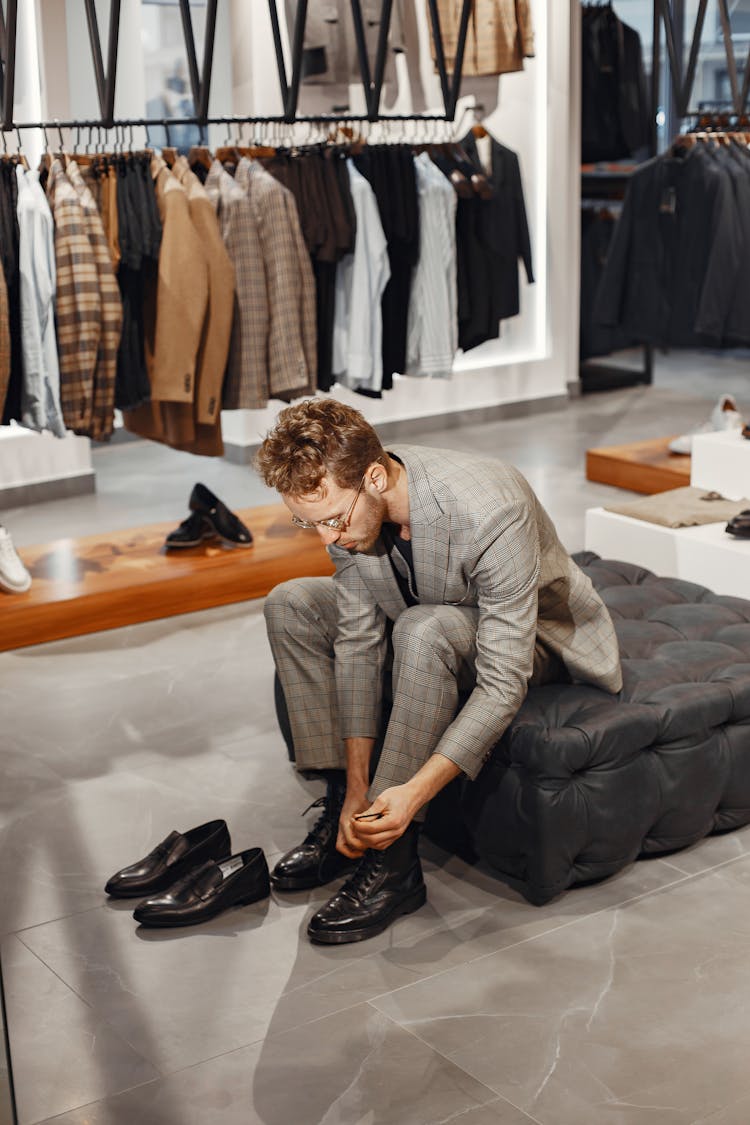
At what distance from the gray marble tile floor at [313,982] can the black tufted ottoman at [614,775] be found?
80 millimetres

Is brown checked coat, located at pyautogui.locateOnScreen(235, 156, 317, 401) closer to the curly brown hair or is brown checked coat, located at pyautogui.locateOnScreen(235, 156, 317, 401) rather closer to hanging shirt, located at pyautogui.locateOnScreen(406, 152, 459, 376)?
hanging shirt, located at pyautogui.locateOnScreen(406, 152, 459, 376)

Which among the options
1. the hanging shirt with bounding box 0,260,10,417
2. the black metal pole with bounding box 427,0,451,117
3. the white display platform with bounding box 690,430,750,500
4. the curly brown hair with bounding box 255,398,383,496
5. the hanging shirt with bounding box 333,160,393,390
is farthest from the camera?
the hanging shirt with bounding box 333,160,393,390

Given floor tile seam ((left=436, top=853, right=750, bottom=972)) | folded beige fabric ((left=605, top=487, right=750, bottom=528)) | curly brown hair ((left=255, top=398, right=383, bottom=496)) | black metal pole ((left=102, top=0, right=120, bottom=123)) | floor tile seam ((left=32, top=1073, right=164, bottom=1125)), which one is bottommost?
floor tile seam ((left=436, top=853, right=750, bottom=972))

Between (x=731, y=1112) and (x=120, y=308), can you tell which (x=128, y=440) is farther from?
(x=731, y=1112)

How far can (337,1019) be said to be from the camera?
87.5 inches

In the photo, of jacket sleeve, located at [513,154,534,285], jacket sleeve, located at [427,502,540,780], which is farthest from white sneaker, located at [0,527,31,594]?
jacket sleeve, located at [513,154,534,285]

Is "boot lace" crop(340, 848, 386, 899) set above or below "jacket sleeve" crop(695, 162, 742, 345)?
below

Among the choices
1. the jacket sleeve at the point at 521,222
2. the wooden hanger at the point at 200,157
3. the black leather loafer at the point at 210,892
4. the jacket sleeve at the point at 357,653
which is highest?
the wooden hanger at the point at 200,157

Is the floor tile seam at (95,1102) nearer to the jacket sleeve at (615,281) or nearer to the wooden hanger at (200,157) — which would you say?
the wooden hanger at (200,157)

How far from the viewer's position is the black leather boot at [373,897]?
2467mm

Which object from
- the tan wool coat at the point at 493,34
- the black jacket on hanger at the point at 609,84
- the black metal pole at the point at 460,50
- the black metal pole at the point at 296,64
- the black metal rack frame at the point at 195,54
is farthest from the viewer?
A: the black jacket on hanger at the point at 609,84

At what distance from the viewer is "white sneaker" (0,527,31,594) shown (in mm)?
4180

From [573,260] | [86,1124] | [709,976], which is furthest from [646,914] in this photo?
[573,260]

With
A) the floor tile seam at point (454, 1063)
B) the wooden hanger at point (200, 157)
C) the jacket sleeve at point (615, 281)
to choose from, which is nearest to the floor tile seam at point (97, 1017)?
the floor tile seam at point (454, 1063)
